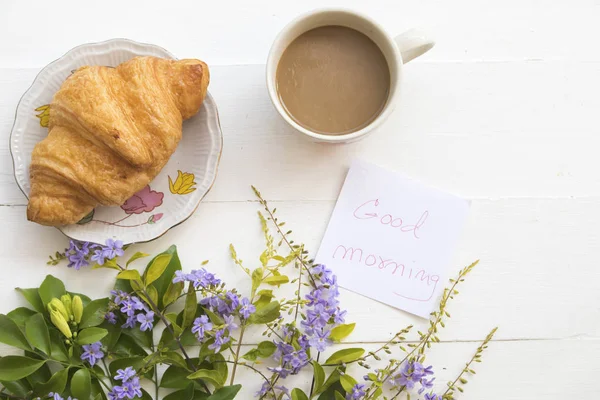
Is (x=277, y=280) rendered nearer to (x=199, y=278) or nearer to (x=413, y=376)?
(x=199, y=278)

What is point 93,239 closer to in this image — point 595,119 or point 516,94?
point 516,94

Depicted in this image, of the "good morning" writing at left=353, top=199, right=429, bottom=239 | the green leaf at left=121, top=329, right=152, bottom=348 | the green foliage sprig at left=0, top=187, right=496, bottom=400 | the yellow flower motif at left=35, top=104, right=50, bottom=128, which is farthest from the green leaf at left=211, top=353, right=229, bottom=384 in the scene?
the yellow flower motif at left=35, top=104, right=50, bottom=128

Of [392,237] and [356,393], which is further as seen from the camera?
[392,237]

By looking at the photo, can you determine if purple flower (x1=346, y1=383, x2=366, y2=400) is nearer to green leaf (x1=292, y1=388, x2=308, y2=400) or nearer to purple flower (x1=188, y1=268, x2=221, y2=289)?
green leaf (x1=292, y1=388, x2=308, y2=400)

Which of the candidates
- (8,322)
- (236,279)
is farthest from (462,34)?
(8,322)

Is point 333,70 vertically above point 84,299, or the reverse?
point 333,70

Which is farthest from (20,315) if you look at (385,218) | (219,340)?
(385,218)
